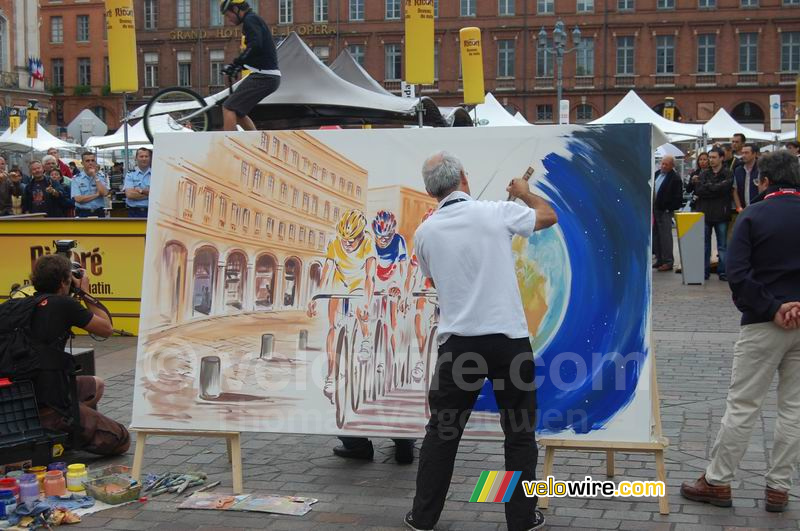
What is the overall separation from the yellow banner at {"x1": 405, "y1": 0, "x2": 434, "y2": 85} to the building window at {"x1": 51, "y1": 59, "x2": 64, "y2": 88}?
7080cm

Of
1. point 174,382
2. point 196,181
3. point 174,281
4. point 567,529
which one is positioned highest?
point 196,181

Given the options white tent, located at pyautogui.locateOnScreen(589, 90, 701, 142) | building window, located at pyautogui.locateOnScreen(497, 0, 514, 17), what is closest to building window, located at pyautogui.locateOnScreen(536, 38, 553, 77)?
building window, located at pyautogui.locateOnScreen(497, 0, 514, 17)

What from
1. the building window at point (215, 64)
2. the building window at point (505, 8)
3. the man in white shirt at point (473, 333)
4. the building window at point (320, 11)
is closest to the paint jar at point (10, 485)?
the man in white shirt at point (473, 333)

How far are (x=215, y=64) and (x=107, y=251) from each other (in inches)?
2470

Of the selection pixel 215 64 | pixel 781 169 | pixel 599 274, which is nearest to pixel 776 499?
pixel 599 274

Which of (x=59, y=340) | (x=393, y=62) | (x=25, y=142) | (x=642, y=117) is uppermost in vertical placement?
(x=393, y=62)

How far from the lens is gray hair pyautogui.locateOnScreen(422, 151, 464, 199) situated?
15.6 feet

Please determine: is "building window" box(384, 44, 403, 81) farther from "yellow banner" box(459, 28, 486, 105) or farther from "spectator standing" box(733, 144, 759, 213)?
"spectator standing" box(733, 144, 759, 213)

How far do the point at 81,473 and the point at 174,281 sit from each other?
1183 mm

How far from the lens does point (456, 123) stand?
18.6 m

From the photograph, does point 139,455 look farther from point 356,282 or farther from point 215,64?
point 215,64

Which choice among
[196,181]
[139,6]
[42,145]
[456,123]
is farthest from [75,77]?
[196,181]

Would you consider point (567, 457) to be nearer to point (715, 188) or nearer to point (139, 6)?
point (715, 188)

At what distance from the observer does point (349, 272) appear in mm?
5590
